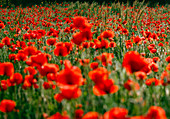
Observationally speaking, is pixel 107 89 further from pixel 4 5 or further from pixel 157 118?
pixel 4 5

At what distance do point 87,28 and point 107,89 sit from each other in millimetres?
901

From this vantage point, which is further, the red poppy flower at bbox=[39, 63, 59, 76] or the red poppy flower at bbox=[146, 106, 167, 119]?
the red poppy flower at bbox=[39, 63, 59, 76]

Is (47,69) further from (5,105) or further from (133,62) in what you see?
(133,62)

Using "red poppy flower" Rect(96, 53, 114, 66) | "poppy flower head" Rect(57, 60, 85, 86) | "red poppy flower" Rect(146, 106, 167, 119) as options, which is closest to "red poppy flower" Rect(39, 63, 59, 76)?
"poppy flower head" Rect(57, 60, 85, 86)

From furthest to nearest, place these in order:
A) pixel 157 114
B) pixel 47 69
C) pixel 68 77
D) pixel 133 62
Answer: pixel 47 69 < pixel 133 62 < pixel 68 77 < pixel 157 114

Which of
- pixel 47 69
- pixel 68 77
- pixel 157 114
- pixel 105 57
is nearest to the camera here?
pixel 157 114

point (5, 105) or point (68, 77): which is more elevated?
point (68, 77)

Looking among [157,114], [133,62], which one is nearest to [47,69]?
[133,62]

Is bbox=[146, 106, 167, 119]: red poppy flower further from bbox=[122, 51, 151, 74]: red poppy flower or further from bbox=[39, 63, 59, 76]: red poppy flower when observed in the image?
bbox=[39, 63, 59, 76]: red poppy flower

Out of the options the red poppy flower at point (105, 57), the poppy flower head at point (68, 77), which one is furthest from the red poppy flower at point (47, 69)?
the red poppy flower at point (105, 57)

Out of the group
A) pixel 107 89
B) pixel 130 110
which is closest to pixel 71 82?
pixel 107 89

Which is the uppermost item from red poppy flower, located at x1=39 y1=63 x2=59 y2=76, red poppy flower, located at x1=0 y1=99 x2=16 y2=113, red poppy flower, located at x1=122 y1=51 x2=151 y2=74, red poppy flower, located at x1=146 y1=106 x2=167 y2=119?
red poppy flower, located at x1=122 y1=51 x2=151 y2=74

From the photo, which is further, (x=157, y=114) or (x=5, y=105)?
(x=5, y=105)

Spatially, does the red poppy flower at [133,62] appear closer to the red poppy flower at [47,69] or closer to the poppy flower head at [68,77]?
the poppy flower head at [68,77]
